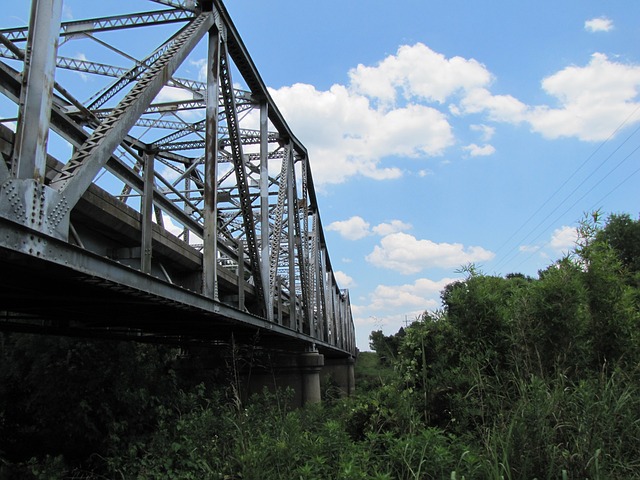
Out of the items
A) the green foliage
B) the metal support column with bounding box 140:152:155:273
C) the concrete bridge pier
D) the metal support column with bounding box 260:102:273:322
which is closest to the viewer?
the green foliage

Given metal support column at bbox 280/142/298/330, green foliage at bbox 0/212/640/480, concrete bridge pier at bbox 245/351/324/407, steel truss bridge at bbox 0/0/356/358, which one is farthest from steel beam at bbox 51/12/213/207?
concrete bridge pier at bbox 245/351/324/407

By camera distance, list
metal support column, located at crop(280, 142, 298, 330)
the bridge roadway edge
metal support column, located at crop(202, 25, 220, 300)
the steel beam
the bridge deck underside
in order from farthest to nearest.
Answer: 1. metal support column, located at crop(280, 142, 298, 330)
2. metal support column, located at crop(202, 25, 220, 300)
3. the bridge deck underside
4. the steel beam
5. the bridge roadway edge

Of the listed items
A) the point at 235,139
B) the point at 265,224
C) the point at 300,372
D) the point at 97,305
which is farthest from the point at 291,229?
the point at 97,305

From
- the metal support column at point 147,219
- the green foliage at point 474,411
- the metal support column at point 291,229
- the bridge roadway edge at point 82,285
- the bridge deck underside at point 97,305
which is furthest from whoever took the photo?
the metal support column at point 291,229

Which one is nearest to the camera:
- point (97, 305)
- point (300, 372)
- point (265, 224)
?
point (97, 305)

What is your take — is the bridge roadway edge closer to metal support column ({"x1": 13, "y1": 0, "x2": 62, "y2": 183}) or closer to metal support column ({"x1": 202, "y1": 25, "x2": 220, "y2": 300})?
metal support column ({"x1": 202, "y1": 25, "x2": 220, "y2": 300})

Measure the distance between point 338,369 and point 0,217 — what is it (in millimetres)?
44575

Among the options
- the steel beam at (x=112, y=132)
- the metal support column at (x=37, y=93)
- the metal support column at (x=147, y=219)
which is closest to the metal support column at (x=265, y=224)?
the metal support column at (x=147, y=219)

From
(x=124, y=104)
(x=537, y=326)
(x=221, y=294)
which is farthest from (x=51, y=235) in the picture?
(x=221, y=294)

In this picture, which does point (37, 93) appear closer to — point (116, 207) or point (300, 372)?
point (116, 207)

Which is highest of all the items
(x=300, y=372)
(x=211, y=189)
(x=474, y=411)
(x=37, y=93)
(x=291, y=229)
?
(x=291, y=229)

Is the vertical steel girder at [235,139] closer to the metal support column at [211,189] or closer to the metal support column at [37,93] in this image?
the metal support column at [211,189]

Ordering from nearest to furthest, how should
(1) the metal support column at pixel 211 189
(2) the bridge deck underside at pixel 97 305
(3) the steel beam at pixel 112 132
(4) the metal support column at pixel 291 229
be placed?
(3) the steel beam at pixel 112 132 → (2) the bridge deck underside at pixel 97 305 → (1) the metal support column at pixel 211 189 → (4) the metal support column at pixel 291 229

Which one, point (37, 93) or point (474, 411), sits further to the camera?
point (474, 411)
